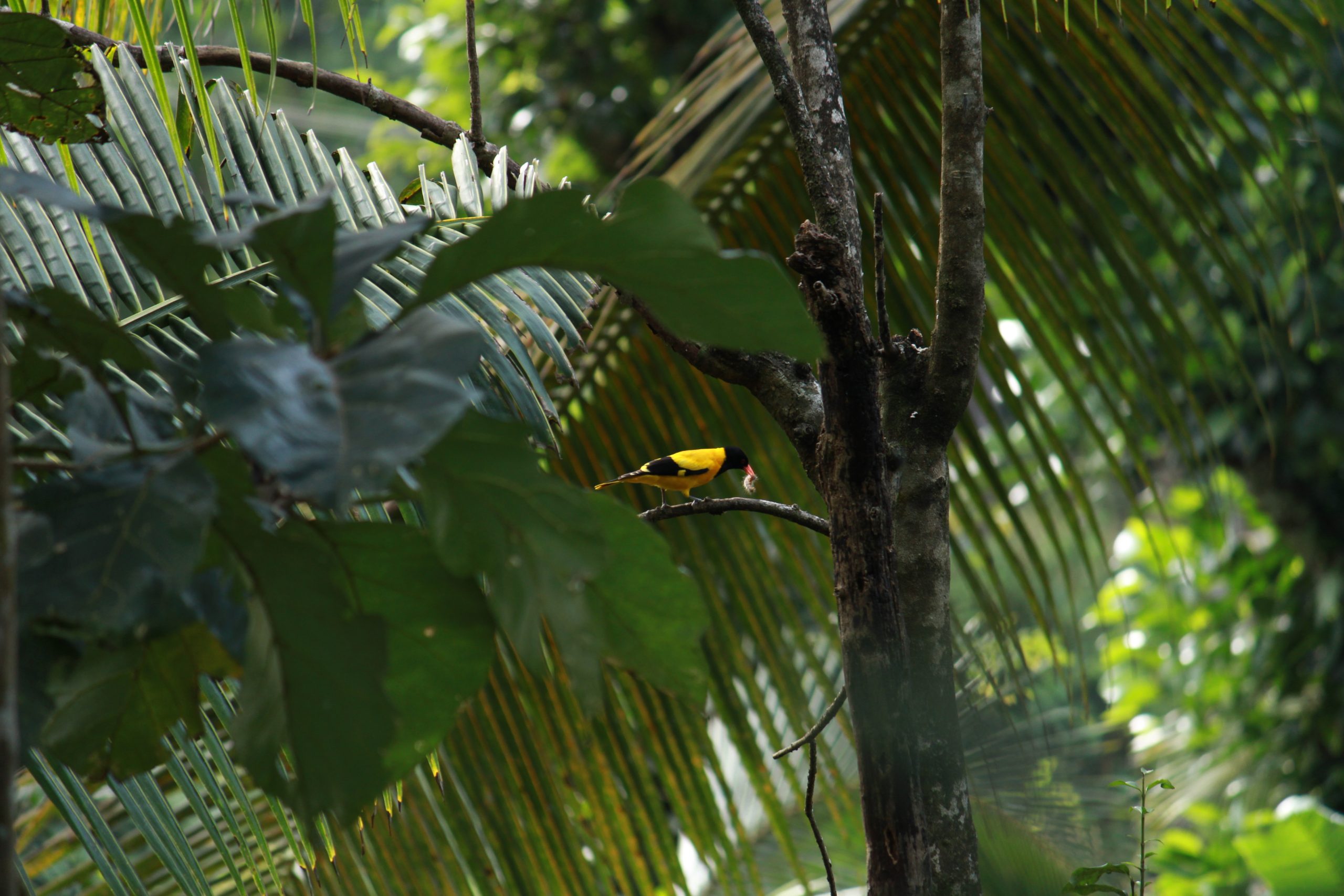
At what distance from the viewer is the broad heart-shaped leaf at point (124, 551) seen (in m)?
0.43

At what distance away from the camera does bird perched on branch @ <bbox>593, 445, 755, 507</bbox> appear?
69.2 inches

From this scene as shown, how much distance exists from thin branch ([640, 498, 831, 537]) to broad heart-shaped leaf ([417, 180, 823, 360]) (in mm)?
569

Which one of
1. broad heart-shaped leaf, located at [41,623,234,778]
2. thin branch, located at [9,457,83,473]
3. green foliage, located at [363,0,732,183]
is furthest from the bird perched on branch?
green foliage, located at [363,0,732,183]

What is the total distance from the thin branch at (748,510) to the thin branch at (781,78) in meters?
0.38

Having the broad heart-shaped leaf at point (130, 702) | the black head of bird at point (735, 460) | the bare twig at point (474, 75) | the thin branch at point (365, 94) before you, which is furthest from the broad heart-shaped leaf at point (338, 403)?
the black head of bird at point (735, 460)

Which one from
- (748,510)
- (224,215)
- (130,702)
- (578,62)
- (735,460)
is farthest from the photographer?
(578,62)

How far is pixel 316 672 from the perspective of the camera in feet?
1.70

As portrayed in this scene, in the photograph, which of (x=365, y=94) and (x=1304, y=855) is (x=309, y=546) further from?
(x=1304, y=855)

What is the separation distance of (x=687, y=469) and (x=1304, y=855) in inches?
115

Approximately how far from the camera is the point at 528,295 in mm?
1327

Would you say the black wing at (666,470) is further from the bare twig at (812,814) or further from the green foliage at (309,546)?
the green foliage at (309,546)

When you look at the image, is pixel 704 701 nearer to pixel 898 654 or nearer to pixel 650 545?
pixel 650 545

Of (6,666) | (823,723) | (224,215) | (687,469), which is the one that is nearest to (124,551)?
(6,666)

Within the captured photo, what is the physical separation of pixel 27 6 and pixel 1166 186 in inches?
66.8
